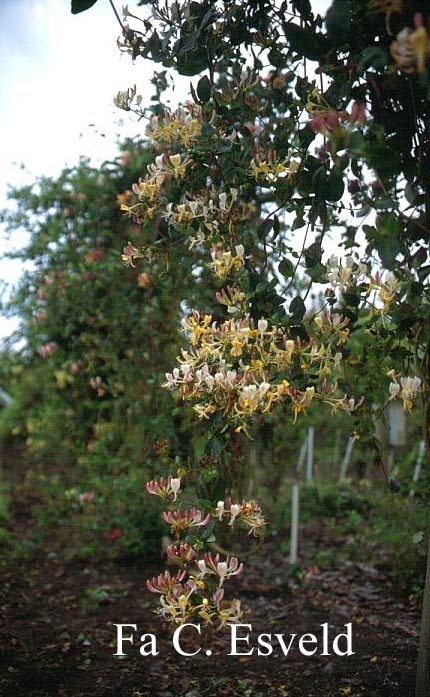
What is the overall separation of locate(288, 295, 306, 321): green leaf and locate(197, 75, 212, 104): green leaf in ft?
1.51

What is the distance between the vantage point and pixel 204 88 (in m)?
1.48

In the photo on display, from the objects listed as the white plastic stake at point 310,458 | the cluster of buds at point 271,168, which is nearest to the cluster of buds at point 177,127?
the cluster of buds at point 271,168

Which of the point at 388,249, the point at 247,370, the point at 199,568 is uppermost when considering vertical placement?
the point at 388,249

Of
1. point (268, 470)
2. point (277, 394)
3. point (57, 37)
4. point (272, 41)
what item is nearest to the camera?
point (277, 394)

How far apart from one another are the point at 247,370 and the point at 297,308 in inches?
6.8

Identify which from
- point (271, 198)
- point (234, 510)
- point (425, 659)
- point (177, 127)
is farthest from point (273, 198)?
point (425, 659)

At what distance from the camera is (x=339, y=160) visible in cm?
116

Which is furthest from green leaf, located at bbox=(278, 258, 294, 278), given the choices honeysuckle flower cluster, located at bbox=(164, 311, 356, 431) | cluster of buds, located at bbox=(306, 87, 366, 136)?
cluster of buds, located at bbox=(306, 87, 366, 136)

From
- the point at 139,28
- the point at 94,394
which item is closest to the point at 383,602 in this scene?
the point at 94,394

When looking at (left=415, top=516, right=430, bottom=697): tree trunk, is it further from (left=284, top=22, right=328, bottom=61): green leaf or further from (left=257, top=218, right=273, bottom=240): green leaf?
(left=284, top=22, right=328, bottom=61): green leaf

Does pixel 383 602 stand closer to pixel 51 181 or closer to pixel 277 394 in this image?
pixel 277 394

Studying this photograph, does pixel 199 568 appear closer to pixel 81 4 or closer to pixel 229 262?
pixel 229 262

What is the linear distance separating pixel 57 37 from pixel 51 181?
88cm

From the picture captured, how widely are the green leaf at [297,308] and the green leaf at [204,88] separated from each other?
18.1 inches
